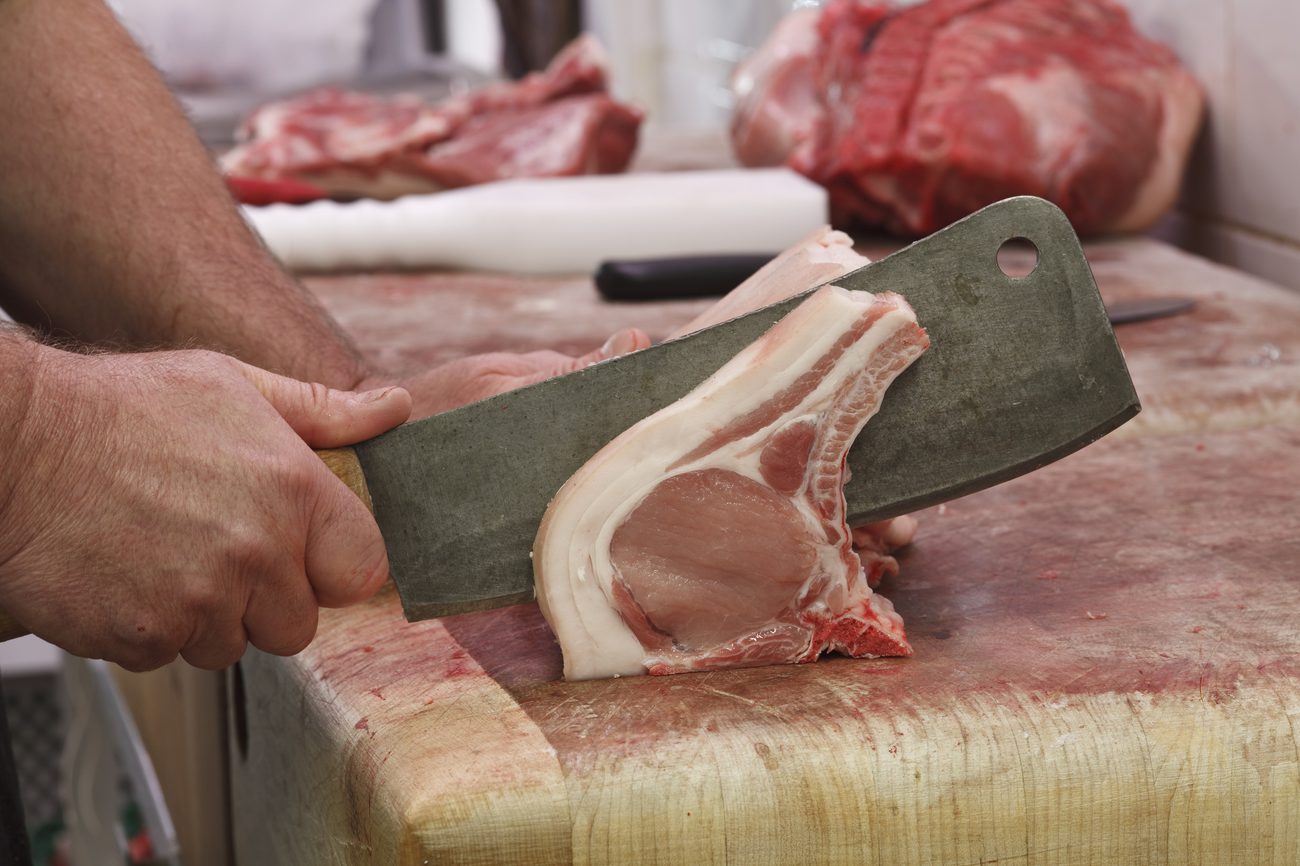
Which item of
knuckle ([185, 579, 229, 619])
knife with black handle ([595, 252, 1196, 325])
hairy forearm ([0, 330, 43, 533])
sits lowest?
knife with black handle ([595, 252, 1196, 325])

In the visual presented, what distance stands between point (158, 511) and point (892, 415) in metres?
0.59

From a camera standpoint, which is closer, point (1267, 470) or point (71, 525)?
point (71, 525)

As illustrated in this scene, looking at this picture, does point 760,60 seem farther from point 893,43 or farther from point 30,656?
point 30,656

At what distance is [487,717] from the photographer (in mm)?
1127

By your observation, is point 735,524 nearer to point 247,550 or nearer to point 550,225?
point 247,550

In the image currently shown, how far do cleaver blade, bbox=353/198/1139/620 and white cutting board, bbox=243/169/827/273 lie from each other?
160cm

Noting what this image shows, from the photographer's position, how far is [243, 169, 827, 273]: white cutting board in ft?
9.20

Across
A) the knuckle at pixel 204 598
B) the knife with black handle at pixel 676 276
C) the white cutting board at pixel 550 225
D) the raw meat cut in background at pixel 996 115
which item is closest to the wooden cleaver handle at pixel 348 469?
the knuckle at pixel 204 598

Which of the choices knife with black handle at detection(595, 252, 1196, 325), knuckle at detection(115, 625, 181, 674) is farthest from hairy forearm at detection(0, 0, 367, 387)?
knife with black handle at detection(595, 252, 1196, 325)

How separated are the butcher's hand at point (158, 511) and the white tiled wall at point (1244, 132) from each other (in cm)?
206

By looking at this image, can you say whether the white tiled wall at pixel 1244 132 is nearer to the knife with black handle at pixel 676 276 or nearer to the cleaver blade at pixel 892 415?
the knife with black handle at pixel 676 276

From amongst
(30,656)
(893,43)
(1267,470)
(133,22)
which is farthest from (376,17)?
(1267,470)

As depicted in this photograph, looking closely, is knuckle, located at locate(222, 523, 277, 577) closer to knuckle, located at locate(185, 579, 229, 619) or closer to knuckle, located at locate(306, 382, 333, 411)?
knuckle, located at locate(185, 579, 229, 619)

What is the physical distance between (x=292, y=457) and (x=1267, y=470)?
108 cm
